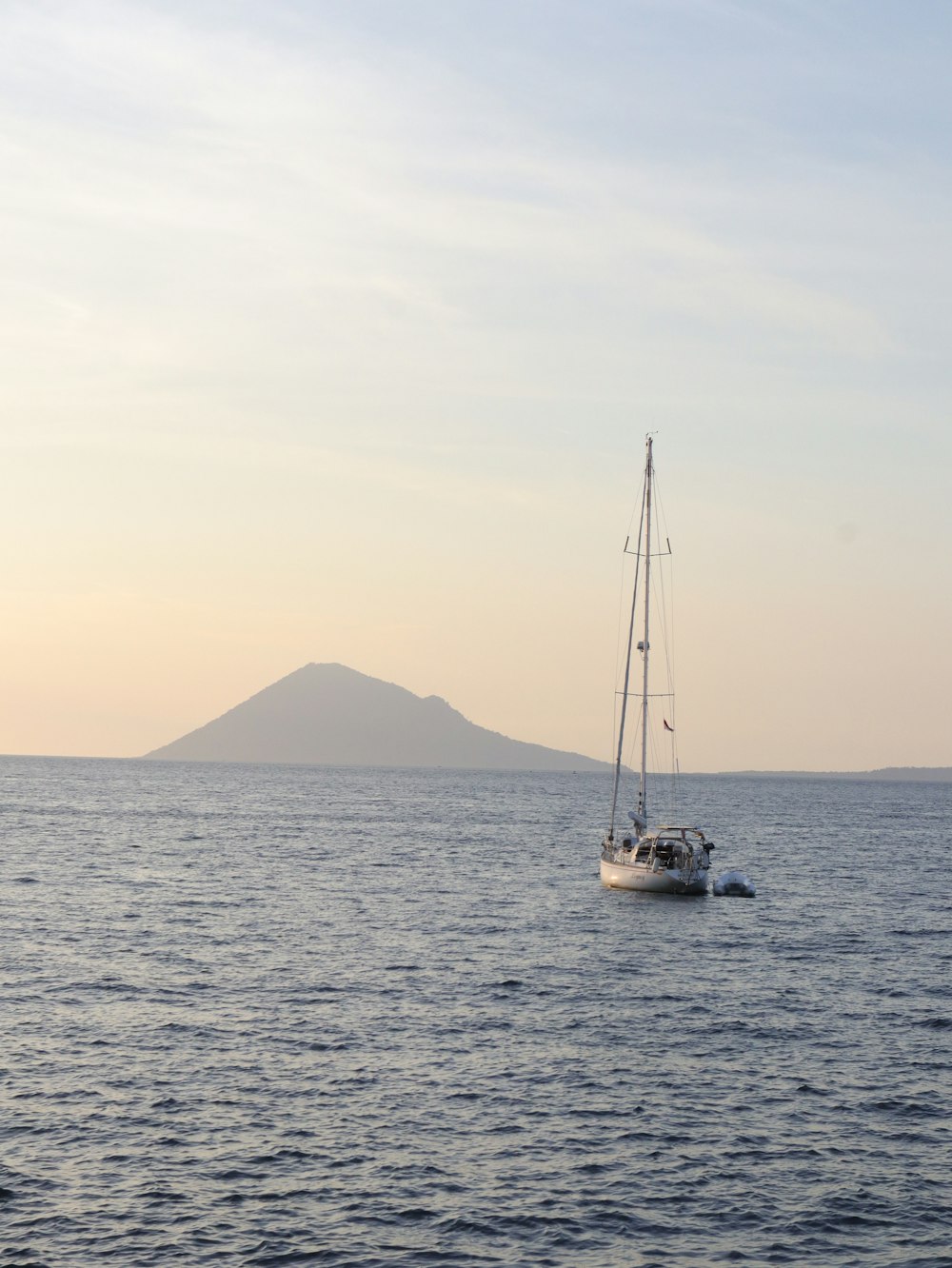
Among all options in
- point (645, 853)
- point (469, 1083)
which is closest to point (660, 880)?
point (645, 853)

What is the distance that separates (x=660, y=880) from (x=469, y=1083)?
46374 mm

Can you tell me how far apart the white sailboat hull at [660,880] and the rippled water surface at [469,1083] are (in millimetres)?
2911

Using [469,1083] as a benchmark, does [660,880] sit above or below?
above

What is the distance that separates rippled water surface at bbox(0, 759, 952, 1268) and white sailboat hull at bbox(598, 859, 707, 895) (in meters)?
2.91

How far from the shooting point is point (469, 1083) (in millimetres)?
37125

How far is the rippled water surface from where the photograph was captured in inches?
1056

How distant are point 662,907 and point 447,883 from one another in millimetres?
18810

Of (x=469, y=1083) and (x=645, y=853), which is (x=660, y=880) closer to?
(x=645, y=853)

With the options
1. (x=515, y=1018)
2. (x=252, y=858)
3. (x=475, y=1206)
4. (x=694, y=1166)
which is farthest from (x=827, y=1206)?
(x=252, y=858)

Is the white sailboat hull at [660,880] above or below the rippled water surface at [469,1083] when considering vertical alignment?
above

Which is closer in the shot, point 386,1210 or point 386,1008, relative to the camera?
point 386,1210

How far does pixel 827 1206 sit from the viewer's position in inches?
1118

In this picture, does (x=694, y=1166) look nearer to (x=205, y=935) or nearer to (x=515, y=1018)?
(x=515, y=1018)

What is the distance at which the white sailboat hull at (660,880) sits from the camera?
81.8m
